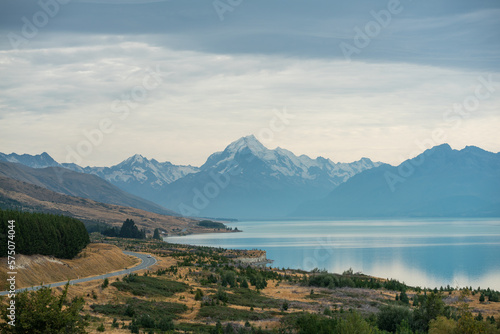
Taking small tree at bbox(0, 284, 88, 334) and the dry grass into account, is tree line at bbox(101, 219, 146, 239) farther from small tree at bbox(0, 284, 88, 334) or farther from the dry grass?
small tree at bbox(0, 284, 88, 334)

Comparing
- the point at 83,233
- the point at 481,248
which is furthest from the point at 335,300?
the point at 481,248

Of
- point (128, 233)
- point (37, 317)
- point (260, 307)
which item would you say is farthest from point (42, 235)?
point (128, 233)

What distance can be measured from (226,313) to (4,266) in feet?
59.4

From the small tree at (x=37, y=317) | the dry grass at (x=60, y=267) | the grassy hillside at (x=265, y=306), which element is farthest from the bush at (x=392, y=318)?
the dry grass at (x=60, y=267)

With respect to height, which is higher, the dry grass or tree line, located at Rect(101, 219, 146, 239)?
tree line, located at Rect(101, 219, 146, 239)

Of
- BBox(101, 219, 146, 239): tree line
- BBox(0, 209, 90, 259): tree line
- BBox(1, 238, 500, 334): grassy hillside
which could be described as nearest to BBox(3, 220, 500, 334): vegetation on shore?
BBox(1, 238, 500, 334): grassy hillside

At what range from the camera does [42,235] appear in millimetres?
50656

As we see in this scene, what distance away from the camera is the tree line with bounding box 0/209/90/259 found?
45.8 m

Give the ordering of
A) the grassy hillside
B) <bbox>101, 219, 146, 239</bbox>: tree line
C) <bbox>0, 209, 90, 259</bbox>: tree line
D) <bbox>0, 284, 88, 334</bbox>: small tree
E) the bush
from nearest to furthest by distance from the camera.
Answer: <bbox>0, 284, 88, 334</bbox>: small tree
the grassy hillside
the bush
<bbox>0, 209, 90, 259</bbox>: tree line
<bbox>101, 219, 146, 239</bbox>: tree line

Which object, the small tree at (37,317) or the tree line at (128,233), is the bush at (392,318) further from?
the tree line at (128,233)

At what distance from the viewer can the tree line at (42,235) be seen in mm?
45750

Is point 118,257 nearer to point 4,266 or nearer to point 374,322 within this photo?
point 4,266

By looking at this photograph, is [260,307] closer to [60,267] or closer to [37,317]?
[60,267]

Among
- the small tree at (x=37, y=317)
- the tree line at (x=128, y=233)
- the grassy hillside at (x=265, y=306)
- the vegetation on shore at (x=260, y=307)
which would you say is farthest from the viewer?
the tree line at (x=128, y=233)
